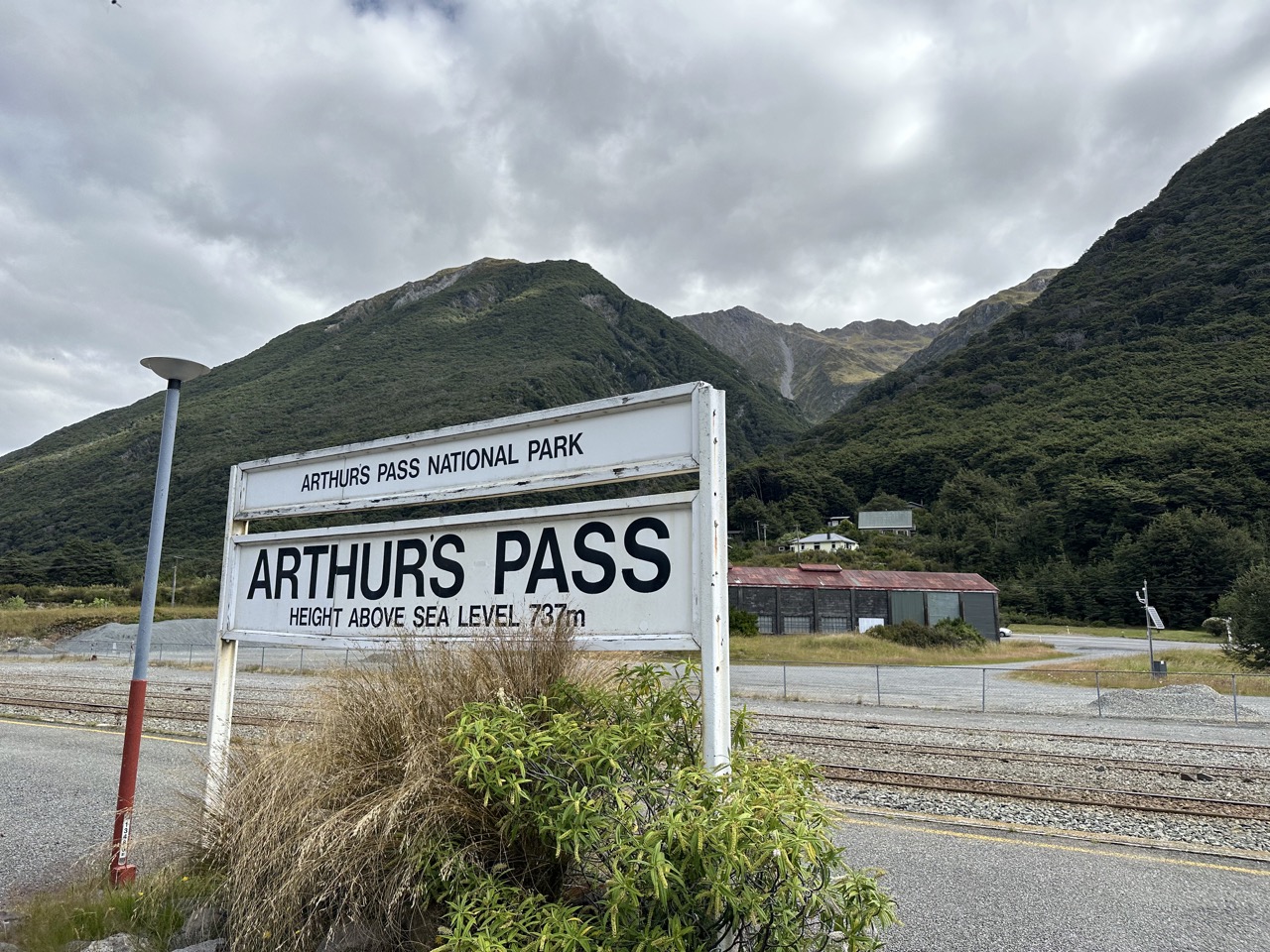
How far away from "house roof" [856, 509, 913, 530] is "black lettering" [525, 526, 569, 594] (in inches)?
4586

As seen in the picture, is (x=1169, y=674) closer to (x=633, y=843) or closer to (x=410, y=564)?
(x=410, y=564)

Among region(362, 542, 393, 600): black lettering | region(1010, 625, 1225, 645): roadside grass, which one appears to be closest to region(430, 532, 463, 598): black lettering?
region(362, 542, 393, 600): black lettering

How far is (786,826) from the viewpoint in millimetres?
2639

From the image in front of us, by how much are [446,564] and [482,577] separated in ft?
0.93

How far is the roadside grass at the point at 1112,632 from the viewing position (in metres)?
55.0

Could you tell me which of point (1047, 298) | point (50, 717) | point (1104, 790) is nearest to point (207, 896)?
point (1104, 790)

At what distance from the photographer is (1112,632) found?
6394cm

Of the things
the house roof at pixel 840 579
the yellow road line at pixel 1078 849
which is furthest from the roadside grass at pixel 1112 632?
the yellow road line at pixel 1078 849

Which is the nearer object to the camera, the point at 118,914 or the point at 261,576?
the point at 118,914

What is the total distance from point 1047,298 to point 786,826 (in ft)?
656

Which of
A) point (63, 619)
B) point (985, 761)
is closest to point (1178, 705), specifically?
point (985, 761)

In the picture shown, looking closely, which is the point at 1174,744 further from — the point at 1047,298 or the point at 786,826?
the point at 1047,298

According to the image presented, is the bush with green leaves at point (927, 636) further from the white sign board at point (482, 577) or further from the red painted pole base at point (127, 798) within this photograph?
the red painted pole base at point (127, 798)

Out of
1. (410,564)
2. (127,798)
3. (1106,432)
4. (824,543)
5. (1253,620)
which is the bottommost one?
(127,798)
